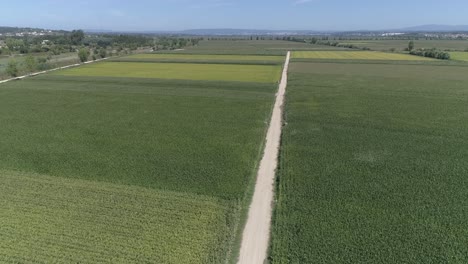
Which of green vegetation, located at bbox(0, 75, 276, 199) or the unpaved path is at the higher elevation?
green vegetation, located at bbox(0, 75, 276, 199)

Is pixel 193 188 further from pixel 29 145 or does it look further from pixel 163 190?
pixel 29 145

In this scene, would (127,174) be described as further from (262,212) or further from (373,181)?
(373,181)

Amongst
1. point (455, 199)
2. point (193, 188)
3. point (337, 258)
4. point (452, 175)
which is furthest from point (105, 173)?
point (452, 175)

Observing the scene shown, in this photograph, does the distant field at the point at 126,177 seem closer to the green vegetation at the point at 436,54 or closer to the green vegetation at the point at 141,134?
the green vegetation at the point at 141,134

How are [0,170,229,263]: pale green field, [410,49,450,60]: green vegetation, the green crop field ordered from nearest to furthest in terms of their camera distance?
[0,170,229,263]: pale green field
the green crop field
[410,49,450,60]: green vegetation

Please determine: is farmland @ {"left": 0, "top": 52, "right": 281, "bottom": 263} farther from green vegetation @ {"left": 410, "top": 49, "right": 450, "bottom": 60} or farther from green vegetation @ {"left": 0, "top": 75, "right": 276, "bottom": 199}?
green vegetation @ {"left": 410, "top": 49, "right": 450, "bottom": 60}

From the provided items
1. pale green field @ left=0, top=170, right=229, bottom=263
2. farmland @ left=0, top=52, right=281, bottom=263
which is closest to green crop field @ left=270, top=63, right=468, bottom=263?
farmland @ left=0, top=52, right=281, bottom=263

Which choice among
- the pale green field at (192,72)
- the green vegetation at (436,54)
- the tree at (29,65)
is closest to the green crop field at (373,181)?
the pale green field at (192,72)

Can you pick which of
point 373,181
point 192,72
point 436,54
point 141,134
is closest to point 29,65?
point 192,72
